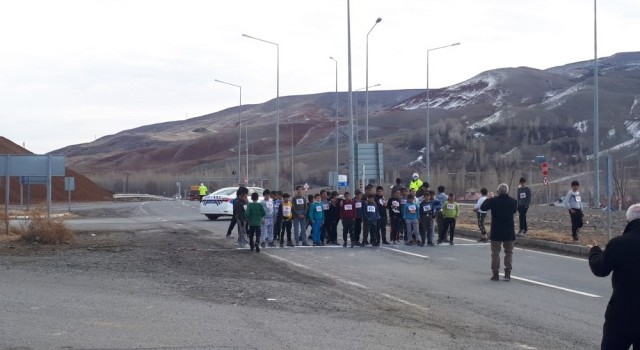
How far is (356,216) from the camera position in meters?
25.1

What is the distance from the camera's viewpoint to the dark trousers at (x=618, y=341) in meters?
6.89

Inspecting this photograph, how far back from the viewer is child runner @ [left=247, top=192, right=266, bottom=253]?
74.1ft

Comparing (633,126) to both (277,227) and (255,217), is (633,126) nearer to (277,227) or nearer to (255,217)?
(277,227)

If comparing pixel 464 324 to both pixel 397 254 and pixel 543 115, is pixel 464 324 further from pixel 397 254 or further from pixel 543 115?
pixel 543 115

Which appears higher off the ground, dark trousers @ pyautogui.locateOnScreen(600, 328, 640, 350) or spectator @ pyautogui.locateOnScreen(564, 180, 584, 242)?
spectator @ pyautogui.locateOnScreen(564, 180, 584, 242)

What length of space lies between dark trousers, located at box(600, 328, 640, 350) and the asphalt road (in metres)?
3.25

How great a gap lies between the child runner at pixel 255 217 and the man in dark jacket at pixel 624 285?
51.3 feet

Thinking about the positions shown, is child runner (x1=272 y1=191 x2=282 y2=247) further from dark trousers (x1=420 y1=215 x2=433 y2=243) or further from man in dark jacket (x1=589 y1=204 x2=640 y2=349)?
man in dark jacket (x1=589 y1=204 x2=640 y2=349)

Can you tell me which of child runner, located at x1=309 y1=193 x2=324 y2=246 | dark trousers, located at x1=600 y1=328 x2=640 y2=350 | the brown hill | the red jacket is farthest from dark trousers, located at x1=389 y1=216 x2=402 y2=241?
the brown hill

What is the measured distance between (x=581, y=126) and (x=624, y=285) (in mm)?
97087

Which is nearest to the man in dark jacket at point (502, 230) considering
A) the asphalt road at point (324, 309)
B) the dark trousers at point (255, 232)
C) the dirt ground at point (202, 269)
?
the asphalt road at point (324, 309)

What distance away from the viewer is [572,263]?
67.1 ft

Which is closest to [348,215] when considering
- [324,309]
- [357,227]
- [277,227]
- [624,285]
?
[357,227]

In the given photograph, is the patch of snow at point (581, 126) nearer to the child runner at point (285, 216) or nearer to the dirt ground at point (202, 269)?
the dirt ground at point (202, 269)
